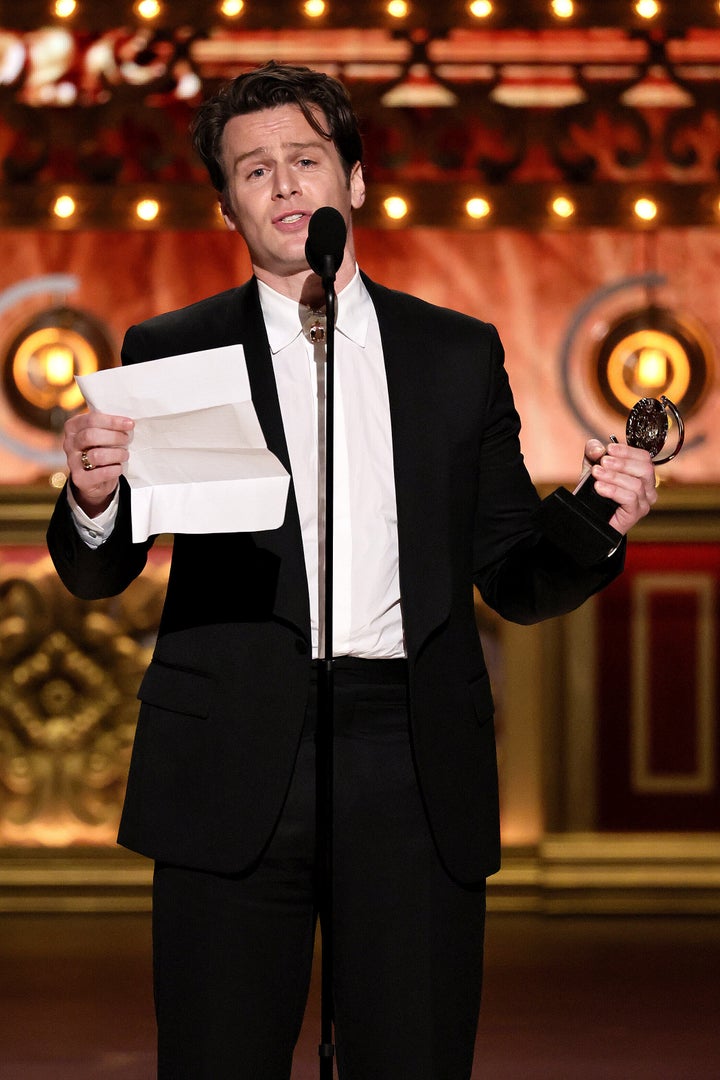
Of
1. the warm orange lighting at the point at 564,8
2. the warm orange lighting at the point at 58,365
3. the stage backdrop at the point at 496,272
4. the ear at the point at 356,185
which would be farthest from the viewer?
the stage backdrop at the point at 496,272

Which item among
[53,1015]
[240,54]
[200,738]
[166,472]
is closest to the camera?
[166,472]

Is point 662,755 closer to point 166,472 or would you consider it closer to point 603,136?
point 603,136

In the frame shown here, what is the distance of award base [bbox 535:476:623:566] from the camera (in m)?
1.56

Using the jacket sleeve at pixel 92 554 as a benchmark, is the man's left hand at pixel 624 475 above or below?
above

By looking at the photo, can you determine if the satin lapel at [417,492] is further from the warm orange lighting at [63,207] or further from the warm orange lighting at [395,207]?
the warm orange lighting at [63,207]

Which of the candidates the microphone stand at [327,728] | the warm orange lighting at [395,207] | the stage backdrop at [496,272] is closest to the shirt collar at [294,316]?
the microphone stand at [327,728]

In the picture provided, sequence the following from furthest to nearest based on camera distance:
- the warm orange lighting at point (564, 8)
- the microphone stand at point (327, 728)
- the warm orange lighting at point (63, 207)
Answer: the warm orange lighting at point (63, 207)
the warm orange lighting at point (564, 8)
the microphone stand at point (327, 728)

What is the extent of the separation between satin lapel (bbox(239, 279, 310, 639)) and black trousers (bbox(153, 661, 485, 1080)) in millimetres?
86

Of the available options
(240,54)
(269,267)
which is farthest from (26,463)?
(269,267)

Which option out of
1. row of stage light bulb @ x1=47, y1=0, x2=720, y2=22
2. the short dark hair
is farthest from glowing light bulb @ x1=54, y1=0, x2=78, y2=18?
the short dark hair

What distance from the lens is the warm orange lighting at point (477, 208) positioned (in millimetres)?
4418

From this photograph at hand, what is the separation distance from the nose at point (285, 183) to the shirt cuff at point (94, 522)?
0.37 meters

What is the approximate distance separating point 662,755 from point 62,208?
2.43m

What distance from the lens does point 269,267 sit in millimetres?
1637
